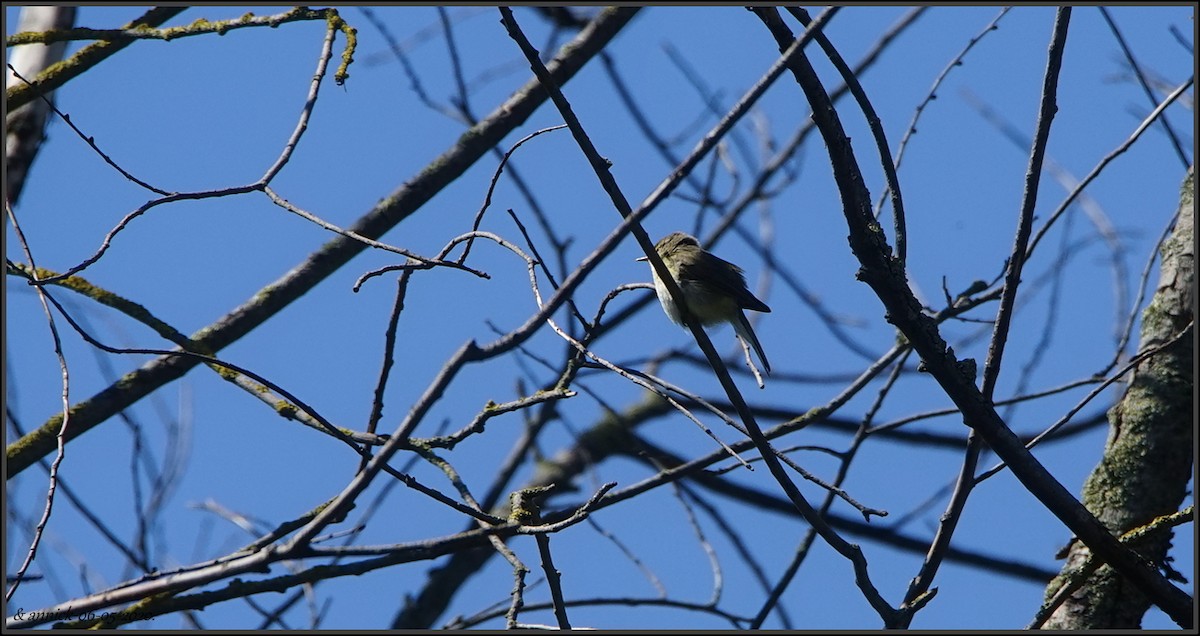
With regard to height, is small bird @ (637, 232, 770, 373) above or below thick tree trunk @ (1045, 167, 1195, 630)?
above

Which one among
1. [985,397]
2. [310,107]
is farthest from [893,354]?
[310,107]

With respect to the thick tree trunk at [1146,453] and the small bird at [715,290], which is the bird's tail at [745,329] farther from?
the thick tree trunk at [1146,453]

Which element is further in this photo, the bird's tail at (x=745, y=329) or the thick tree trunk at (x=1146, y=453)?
the bird's tail at (x=745, y=329)

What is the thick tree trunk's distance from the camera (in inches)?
146

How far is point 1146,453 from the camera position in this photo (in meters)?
3.99

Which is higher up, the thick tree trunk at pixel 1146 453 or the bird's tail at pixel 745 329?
the bird's tail at pixel 745 329

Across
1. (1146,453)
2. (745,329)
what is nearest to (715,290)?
(745,329)

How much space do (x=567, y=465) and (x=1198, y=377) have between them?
5.52 m

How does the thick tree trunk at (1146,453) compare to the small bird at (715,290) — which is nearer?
the thick tree trunk at (1146,453)

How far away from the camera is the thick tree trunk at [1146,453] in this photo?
372cm

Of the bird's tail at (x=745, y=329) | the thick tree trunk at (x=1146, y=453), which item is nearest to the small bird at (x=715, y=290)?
the bird's tail at (x=745, y=329)

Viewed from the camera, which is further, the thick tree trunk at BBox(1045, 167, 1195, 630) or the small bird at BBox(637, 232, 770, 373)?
the small bird at BBox(637, 232, 770, 373)

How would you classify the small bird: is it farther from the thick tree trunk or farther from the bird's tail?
the thick tree trunk

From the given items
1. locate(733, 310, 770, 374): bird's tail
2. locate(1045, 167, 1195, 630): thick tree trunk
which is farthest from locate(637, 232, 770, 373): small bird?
locate(1045, 167, 1195, 630): thick tree trunk
